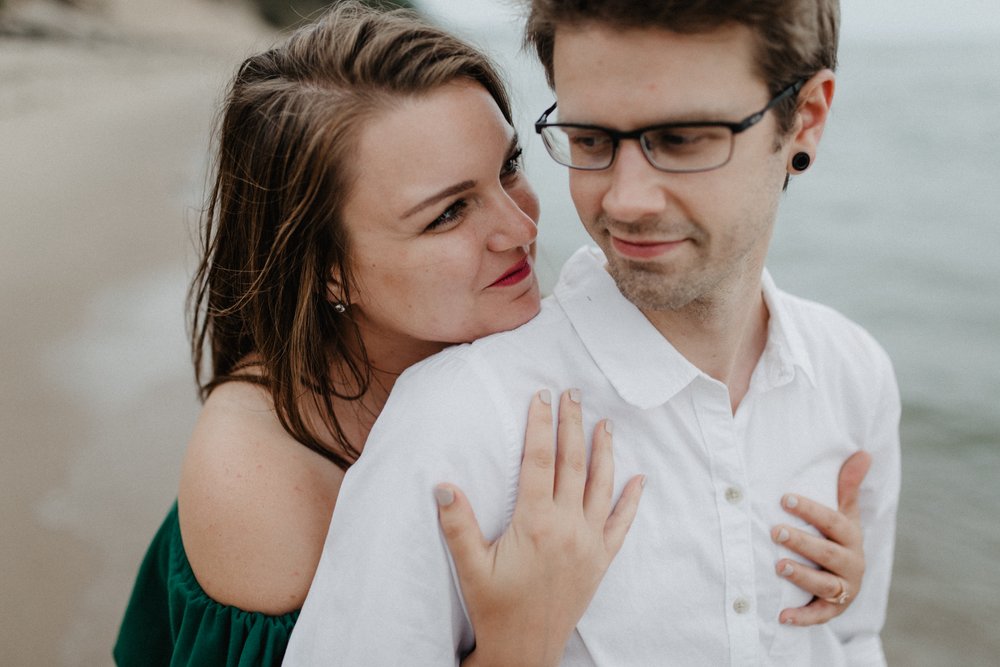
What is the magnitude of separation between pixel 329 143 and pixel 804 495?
144cm

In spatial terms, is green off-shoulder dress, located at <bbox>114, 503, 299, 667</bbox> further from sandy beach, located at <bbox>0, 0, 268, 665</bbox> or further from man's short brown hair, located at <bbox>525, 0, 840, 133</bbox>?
man's short brown hair, located at <bbox>525, 0, 840, 133</bbox>

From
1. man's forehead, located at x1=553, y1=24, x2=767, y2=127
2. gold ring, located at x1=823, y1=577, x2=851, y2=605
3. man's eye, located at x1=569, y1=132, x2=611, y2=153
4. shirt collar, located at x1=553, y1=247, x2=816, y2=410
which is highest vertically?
man's forehead, located at x1=553, y1=24, x2=767, y2=127

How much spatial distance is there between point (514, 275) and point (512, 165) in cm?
34

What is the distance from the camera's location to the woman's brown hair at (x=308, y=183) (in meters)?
2.27

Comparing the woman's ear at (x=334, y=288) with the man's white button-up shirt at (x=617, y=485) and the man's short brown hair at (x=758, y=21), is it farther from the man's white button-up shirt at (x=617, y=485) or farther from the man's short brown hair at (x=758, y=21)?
the man's short brown hair at (x=758, y=21)

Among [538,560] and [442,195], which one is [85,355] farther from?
[538,560]

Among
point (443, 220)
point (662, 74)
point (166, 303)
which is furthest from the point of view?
point (166, 303)

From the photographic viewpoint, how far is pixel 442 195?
→ 2.20 m

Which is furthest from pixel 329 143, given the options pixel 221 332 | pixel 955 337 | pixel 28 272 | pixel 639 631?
pixel 955 337

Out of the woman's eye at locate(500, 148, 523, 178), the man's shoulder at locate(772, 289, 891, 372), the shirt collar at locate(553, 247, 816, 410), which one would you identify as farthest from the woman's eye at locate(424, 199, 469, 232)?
the man's shoulder at locate(772, 289, 891, 372)

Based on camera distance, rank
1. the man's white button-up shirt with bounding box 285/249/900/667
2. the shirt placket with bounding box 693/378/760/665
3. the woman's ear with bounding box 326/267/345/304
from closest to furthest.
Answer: the man's white button-up shirt with bounding box 285/249/900/667 → the shirt placket with bounding box 693/378/760/665 → the woman's ear with bounding box 326/267/345/304

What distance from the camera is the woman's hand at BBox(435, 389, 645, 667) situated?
1822 millimetres

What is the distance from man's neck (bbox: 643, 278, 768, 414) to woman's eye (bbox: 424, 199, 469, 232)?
1.72ft

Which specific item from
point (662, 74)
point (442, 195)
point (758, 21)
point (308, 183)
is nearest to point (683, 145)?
point (662, 74)
